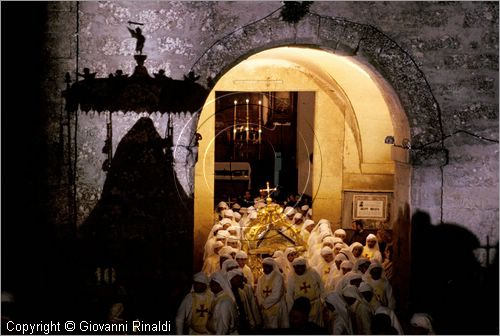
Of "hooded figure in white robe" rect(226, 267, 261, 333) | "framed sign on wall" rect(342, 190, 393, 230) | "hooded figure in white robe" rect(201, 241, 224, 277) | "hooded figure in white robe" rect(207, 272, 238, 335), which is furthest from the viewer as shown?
"framed sign on wall" rect(342, 190, 393, 230)

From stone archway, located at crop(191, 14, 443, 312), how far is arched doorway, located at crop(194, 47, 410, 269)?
11.0 feet

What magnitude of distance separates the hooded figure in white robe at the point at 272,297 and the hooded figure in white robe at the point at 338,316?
3.38 feet

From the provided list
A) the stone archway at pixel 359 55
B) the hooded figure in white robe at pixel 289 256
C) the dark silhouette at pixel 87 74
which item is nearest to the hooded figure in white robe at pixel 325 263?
the hooded figure in white robe at pixel 289 256

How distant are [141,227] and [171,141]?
4.01 ft

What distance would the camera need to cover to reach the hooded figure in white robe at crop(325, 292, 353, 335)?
8.52 metres

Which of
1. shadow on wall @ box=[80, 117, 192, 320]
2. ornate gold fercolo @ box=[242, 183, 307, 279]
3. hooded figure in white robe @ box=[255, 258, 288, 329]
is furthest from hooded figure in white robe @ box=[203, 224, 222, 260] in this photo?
shadow on wall @ box=[80, 117, 192, 320]

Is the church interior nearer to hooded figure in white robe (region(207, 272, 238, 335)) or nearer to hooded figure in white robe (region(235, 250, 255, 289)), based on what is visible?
hooded figure in white robe (region(207, 272, 238, 335))

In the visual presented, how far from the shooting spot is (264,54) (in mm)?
13352

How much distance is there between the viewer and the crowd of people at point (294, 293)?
28.0 ft

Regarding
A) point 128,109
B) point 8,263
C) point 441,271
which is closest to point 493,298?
point 441,271

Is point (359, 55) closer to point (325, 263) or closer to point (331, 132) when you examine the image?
point (325, 263)

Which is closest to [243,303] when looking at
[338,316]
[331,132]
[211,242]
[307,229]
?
[338,316]

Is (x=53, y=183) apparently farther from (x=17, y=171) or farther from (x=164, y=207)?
(x=164, y=207)

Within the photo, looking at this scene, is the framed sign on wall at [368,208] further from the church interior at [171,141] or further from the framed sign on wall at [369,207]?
the church interior at [171,141]
